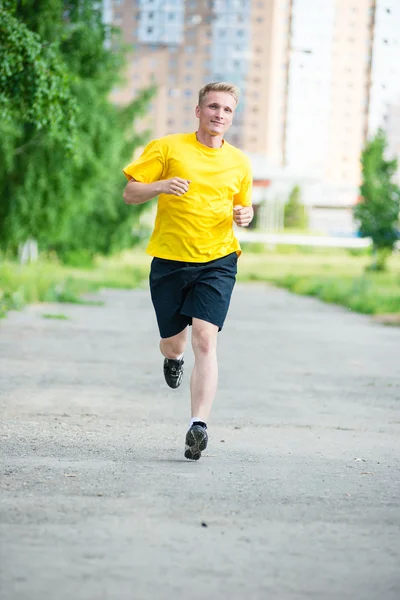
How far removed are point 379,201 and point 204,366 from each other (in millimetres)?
37361

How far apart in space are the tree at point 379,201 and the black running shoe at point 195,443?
37.0m

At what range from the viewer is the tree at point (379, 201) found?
42875mm

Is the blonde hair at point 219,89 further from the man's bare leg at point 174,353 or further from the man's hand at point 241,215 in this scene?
the man's bare leg at point 174,353

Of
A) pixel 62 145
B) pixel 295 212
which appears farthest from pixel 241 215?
pixel 295 212

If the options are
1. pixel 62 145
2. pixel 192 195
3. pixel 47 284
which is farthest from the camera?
pixel 47 284

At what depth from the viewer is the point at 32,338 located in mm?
14016

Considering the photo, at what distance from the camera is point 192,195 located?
6.58 meters

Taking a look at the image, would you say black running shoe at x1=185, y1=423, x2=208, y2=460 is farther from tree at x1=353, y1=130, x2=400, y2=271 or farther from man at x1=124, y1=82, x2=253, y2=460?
tree at x1=353, y1=130, x2=400, y2=271

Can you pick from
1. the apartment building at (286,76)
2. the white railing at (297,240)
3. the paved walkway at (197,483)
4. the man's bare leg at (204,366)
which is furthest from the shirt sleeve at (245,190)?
the apartment building at (286,76)

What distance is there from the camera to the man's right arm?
6363 millimetres

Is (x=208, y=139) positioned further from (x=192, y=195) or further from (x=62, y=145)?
(x=62, y=145)

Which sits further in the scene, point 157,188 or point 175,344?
point 175,344

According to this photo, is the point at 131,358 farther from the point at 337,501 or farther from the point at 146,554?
the point at 146,554

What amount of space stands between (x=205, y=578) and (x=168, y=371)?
3.77 m
